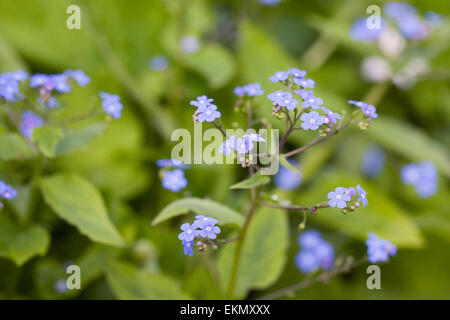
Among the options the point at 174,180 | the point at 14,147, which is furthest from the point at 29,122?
the point at 174,180

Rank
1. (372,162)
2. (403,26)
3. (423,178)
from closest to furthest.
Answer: (423,178), (403,26), (372,162)

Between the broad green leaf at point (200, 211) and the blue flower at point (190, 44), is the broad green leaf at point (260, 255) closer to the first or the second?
the broad green leaf at point (200, 211)

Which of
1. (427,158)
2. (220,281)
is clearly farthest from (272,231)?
(427,158)

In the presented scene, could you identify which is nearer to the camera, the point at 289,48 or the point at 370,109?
the point at 370,109

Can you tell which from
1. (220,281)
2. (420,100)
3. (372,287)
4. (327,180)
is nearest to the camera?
(220,281)

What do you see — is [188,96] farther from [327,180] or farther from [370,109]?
[370,109]

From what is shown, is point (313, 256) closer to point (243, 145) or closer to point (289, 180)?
point (289, 180)

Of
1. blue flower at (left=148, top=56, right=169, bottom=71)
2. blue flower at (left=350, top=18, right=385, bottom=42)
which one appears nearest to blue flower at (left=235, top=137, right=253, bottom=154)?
blue flower at (left=148, top=56, right=169, bottom=71)
